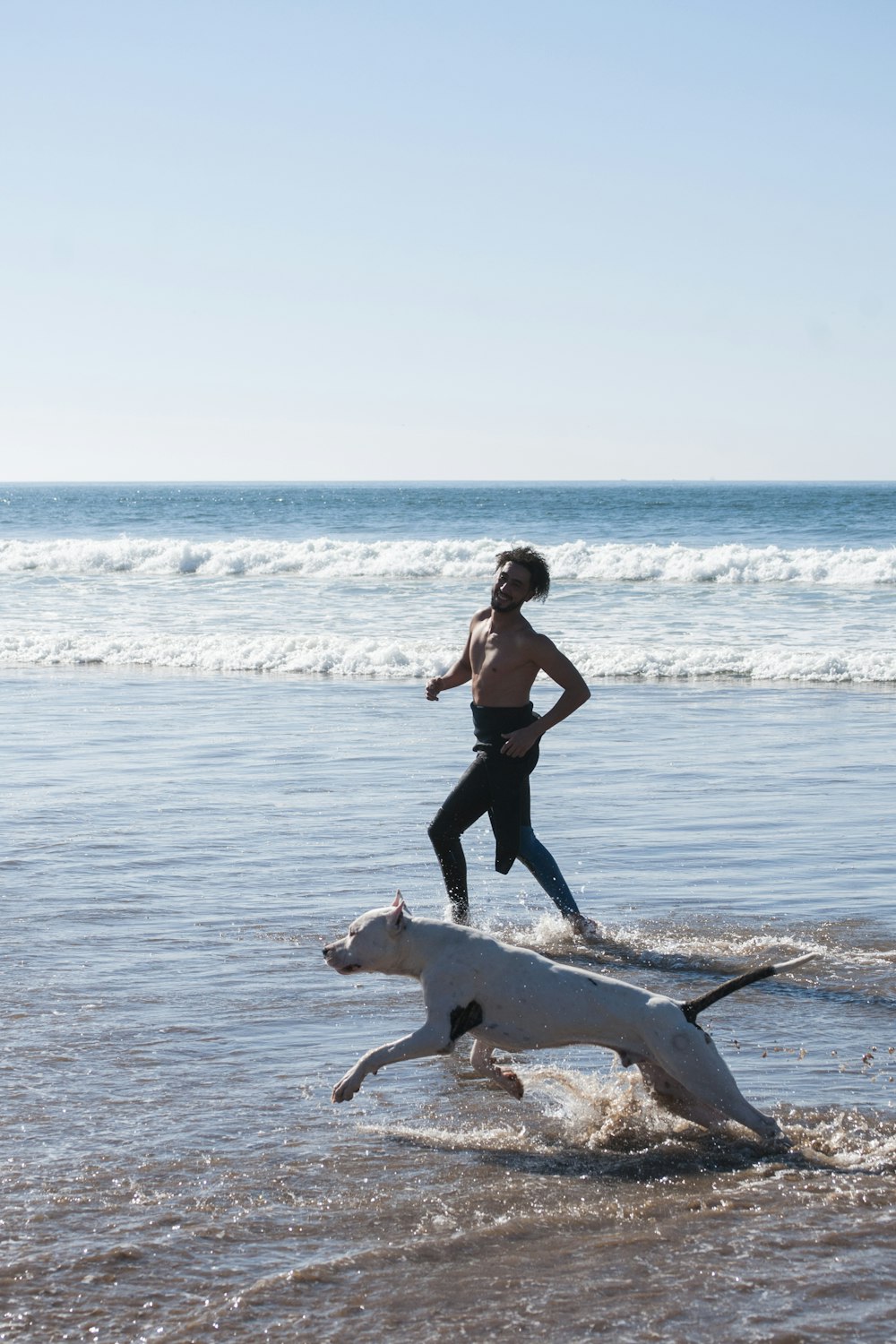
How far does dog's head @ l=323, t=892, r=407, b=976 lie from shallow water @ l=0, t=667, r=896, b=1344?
0.54 meters

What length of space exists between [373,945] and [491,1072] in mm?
651

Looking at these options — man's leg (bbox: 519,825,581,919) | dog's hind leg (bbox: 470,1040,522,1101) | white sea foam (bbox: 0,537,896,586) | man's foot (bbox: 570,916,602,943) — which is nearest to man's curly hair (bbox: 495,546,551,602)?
man's leg (bbox: 519,825,581,919)

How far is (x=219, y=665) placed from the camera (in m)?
20.3

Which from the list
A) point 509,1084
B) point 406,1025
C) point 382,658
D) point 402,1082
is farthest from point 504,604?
point 382,658

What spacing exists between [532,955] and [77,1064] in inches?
71.6

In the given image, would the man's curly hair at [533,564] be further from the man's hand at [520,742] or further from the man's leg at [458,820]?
the man's leg at [458,820]

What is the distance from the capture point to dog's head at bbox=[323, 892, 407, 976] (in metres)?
5.34

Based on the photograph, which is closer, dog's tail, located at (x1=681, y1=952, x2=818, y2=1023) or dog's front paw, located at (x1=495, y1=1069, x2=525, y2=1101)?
dog's tail, located at (x1=681, y1=952, x2=818, y2=1023)

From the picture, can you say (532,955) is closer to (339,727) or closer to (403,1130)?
(403,1130)

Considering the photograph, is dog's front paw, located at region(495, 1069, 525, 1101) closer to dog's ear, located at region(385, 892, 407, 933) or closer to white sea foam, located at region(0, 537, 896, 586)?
dog's ear, located at region(385, 892, 407, 933)

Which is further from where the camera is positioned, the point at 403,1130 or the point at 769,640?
the point at 769,640

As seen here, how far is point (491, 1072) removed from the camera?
549 cm

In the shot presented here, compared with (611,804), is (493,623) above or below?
above

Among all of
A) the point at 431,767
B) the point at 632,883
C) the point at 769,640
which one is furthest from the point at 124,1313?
the point at 769,640
